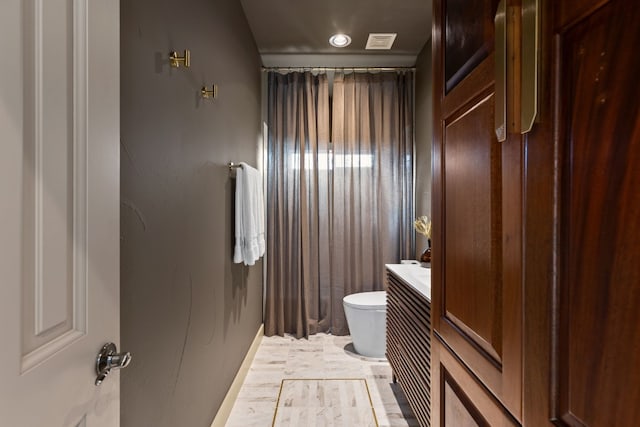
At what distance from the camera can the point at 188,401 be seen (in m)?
1.42

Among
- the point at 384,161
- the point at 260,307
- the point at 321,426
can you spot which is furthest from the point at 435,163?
the point at 260,307

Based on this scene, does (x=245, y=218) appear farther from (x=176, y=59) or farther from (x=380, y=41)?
(x=380, y=41)

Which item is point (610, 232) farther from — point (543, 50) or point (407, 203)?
point (407, 203)

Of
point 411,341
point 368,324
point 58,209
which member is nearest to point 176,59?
point 58,209

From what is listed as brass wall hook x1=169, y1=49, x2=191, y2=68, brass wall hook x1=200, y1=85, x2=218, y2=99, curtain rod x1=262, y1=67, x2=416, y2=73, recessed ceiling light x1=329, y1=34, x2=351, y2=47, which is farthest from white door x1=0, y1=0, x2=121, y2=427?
curtain rod x1=262, y1=67, x2=416, y2=73

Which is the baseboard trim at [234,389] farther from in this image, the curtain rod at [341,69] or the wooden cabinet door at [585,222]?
the curtain rod at [341,69]

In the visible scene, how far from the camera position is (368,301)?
9.25ft

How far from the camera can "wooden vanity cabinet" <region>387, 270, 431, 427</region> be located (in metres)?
1.58

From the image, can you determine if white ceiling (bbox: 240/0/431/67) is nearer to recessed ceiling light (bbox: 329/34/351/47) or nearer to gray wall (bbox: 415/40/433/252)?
recessed ceiling light (bbox: 329/34/351/47)

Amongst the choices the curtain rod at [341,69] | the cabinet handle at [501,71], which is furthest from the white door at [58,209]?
the curtain rod at [341,69]

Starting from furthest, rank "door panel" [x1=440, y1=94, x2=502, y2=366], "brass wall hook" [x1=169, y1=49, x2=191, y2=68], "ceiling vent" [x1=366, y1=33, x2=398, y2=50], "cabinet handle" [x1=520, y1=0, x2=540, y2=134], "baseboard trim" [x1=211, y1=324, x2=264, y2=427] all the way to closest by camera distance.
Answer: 1. "ceiling vent" [x1=366, y1=33, x2=398, y2=50]
2. "baseboard trim" [x1=211, y1=324, x2=264, y2=427]
3. "brass wall hook" [x1=169, y1=49, x2=191, y2=68]
4. "door panel" [x1=440, y1=94, x2=502, y2=366]
5. "cabinet handle" [x1=520, y1=0, x2=540, y2=134]

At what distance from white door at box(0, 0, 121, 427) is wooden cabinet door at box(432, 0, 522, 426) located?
722mm

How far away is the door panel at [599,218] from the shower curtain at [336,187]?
2.80m

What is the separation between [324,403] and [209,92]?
6.04ft
